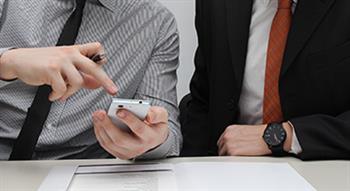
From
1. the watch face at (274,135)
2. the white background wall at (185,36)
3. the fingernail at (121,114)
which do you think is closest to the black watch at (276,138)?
the watch face at (274,135)

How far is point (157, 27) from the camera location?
109 cm

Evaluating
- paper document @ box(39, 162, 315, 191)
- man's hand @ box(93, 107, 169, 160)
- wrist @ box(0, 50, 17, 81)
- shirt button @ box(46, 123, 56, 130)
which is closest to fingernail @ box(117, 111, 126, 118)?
man's hand @ box(93, 107, 169, 160)

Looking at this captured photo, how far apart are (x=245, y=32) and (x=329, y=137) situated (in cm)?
38

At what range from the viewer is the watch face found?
0.95m

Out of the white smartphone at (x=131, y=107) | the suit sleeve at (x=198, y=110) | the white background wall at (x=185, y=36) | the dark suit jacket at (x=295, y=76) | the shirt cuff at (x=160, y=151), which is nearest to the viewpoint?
the white smartphone at (x=131, y=107)

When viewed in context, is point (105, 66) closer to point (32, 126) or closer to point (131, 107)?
point (32, 126)


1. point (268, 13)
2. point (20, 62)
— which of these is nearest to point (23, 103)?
point (20, 62)

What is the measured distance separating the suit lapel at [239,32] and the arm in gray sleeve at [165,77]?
0.53 ft

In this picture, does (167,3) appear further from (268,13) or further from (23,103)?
(23,103)

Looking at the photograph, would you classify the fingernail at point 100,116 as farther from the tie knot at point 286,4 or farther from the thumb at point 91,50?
the tie knot at point 286,4

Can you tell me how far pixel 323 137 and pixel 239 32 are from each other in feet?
1.25

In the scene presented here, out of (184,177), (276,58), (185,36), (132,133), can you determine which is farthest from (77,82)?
(185,36)

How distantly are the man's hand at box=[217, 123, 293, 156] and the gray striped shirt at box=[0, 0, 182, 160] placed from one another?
0.38 feet

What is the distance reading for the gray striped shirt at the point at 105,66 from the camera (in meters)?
1.00
